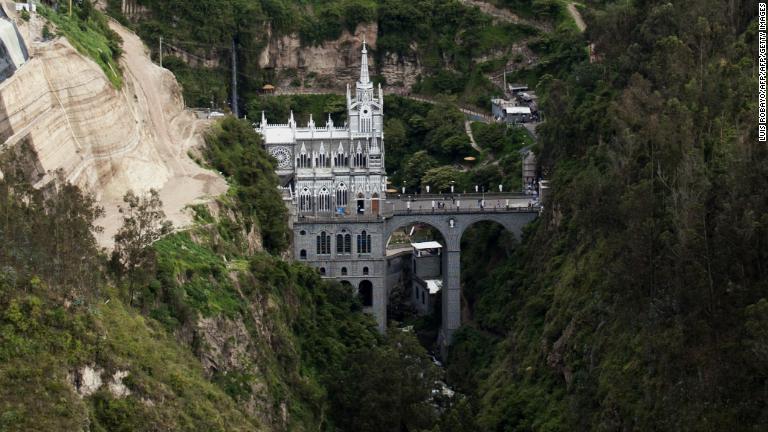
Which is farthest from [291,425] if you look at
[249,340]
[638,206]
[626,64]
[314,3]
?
[314,3]

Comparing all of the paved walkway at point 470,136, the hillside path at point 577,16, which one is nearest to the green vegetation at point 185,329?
the paved walkway at point 470,136

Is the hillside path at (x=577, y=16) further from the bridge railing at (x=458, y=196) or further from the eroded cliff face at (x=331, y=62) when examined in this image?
the bridge railing at (x=458, y=196)

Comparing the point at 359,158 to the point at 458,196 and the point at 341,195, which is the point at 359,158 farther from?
the point at 458,196

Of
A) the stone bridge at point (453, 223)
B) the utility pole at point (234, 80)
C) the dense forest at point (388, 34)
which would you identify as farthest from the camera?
the dense forest at point (388, 34)

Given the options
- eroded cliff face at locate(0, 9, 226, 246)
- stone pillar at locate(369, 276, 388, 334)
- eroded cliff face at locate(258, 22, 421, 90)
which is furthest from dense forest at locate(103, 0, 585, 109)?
eroded cliff face at locate(0, 9, 226, 246)

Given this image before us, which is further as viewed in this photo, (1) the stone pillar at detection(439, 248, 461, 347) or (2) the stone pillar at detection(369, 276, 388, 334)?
(1) the stone pillar at detection(439, 248, 461, 347)

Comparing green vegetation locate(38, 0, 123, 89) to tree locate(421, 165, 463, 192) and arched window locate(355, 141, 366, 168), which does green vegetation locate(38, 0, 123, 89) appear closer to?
arched window locate(355, 141, 366, 168)
